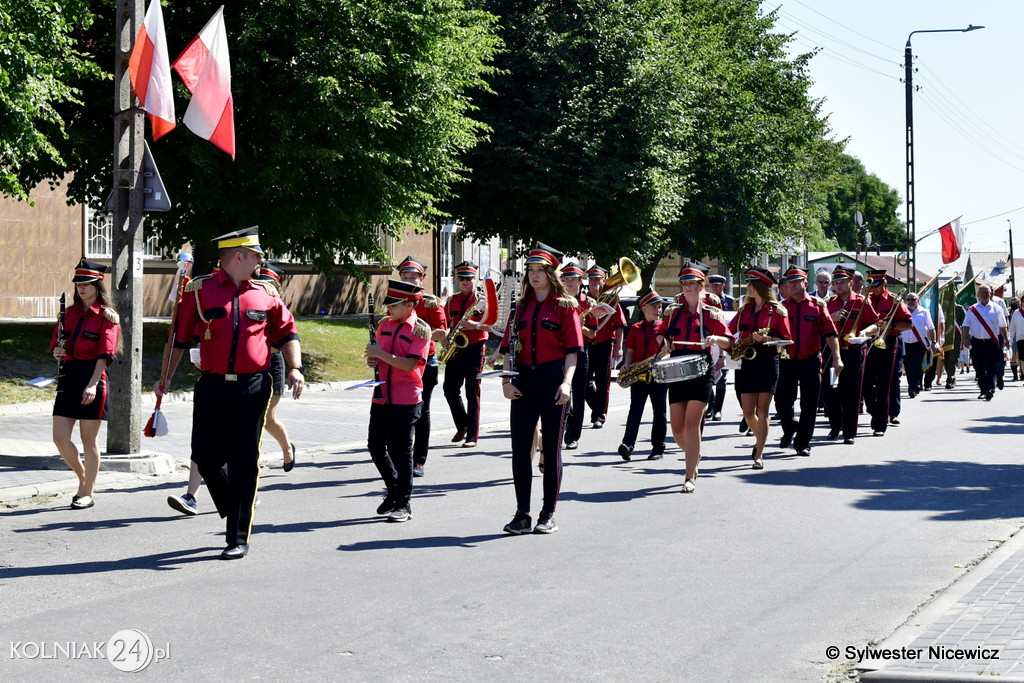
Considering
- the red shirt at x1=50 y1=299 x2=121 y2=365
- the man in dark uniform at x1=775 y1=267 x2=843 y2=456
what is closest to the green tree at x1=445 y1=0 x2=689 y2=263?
the man in dark uniform at x1=775 y1=267 x2=843 y2=456

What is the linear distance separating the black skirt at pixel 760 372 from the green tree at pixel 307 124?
1184 cm

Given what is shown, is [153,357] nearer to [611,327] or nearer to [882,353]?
[611,327]

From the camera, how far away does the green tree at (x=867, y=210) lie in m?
114

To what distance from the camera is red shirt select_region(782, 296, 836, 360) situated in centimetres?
1355

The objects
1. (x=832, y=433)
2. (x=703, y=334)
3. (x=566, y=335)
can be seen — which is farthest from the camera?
(x=832, y=433)

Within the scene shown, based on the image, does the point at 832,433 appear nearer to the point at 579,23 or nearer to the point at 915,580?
the point at 915,580

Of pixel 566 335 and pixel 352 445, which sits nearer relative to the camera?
pixel 566 335

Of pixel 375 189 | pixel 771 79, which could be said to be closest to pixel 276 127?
pixel 375 189

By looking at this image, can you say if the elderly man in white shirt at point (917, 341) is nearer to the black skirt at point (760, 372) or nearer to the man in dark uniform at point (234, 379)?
the black skirt at point (760, 372)

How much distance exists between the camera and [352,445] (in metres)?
14.2

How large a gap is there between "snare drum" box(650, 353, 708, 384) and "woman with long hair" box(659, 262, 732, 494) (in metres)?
0.06

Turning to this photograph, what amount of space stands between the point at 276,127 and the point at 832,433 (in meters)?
11.5

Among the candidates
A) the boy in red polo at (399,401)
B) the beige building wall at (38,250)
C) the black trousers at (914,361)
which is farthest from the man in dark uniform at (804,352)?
the beige building wall at (38,250)

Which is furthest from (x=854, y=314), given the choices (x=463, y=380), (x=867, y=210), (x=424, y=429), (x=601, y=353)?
(x=867, y=210)
